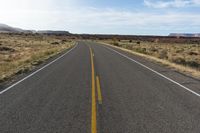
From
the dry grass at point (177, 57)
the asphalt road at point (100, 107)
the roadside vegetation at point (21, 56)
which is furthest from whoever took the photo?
the dry grass at point (177, 57)

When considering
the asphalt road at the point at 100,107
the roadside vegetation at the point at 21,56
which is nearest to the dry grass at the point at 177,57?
the asphalt road at the point at 100,107

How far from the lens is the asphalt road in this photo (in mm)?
6066

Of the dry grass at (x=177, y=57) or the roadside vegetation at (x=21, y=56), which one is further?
the dry grass at (x=177, y=57)

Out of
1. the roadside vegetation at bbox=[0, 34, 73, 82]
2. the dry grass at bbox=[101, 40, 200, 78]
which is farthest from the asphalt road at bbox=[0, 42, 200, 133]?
the dry grass at bbox=[101, 40, 200, 78]

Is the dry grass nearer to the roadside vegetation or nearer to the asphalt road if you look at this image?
the asphalt road

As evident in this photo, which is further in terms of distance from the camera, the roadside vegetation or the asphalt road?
the roadside vegetation

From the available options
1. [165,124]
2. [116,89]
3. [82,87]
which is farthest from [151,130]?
[82,87]

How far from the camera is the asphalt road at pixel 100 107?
6066 mm

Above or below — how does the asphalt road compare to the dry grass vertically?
above

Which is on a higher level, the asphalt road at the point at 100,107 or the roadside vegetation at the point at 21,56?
the asphalt road at the point at 100,107

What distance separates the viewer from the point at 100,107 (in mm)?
7672

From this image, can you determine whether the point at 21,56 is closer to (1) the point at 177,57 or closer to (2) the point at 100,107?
(1) the point at 177,57

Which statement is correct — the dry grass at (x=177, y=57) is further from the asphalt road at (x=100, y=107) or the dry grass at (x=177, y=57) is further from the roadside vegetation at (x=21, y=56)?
the roadside vegetation at (x=21, y=56)

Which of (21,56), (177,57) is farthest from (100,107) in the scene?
(21,56)
